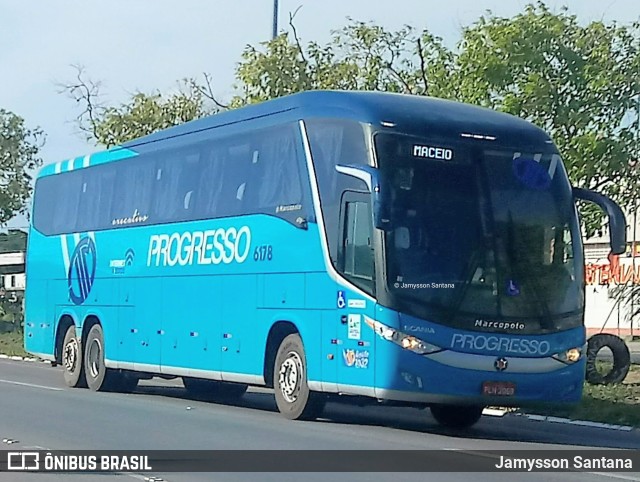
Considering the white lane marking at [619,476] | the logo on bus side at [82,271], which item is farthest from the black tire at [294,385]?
the logo on bus side at [82,271]

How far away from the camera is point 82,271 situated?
74.0ft

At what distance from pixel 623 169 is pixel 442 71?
13.3 feet

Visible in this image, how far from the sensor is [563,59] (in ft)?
79.8

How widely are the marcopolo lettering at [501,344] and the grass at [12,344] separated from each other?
21966 mm

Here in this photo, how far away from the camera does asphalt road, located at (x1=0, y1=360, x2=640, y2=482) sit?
1162cm

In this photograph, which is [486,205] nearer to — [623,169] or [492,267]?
[492,267]

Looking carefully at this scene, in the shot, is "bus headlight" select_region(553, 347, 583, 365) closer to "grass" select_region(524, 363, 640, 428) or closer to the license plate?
the license plate

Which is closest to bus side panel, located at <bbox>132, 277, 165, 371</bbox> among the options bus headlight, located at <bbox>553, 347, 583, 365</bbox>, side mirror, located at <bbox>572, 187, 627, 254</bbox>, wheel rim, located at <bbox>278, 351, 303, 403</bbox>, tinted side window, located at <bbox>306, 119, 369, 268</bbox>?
wheel rim, located at <bbox>278, 351, 303, 403</bbox>

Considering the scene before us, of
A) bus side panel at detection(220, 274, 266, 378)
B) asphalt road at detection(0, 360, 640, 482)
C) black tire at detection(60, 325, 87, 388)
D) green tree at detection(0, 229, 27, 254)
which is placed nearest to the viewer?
asphalt road at detection(0, 360, 640, 482)

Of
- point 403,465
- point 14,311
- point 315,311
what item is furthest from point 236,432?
point 14,311

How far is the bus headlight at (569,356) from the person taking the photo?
15.1 metres

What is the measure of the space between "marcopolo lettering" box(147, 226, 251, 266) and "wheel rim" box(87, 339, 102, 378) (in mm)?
2385

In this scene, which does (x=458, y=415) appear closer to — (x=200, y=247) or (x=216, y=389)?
(x=200, y=247)

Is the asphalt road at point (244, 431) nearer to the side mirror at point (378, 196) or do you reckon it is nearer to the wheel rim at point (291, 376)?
the wheel rim at point (291, 376)
